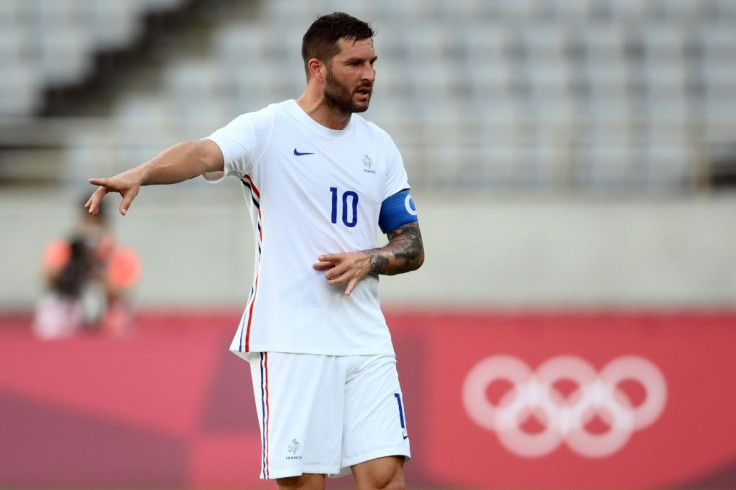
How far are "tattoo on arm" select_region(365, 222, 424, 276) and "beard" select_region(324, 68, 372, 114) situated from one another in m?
0.56

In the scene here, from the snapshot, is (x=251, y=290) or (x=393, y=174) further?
(x=393, y=174)

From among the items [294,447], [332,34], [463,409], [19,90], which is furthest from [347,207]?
[19,90]

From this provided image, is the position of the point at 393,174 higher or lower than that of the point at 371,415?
higher

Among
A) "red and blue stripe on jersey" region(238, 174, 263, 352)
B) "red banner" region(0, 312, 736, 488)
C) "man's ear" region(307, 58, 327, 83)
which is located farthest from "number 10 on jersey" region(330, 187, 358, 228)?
"red banner" region(0, 312, 736, 488)

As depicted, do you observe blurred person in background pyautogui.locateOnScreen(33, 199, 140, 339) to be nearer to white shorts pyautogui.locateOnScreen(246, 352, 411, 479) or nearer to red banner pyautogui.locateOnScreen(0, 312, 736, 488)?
red banner pyautogui.locateOnScreen(0, 312, 736, 488)

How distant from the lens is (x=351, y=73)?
18.9 feet

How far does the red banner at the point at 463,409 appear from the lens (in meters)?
9.52

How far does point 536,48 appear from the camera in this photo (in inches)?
654

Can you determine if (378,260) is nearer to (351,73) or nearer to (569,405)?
(351,73)

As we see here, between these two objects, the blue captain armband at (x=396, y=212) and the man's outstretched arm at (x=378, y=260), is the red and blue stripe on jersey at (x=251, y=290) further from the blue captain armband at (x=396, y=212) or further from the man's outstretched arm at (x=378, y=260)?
the blue captain armband at (x=396, y=212)

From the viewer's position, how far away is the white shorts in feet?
18.6

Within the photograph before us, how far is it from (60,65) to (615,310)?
719 cm

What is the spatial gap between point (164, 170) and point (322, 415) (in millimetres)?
1195

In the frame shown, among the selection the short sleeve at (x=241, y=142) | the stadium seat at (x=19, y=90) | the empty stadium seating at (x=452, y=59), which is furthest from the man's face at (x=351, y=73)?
the stadium seat at (x=19, y=90)
